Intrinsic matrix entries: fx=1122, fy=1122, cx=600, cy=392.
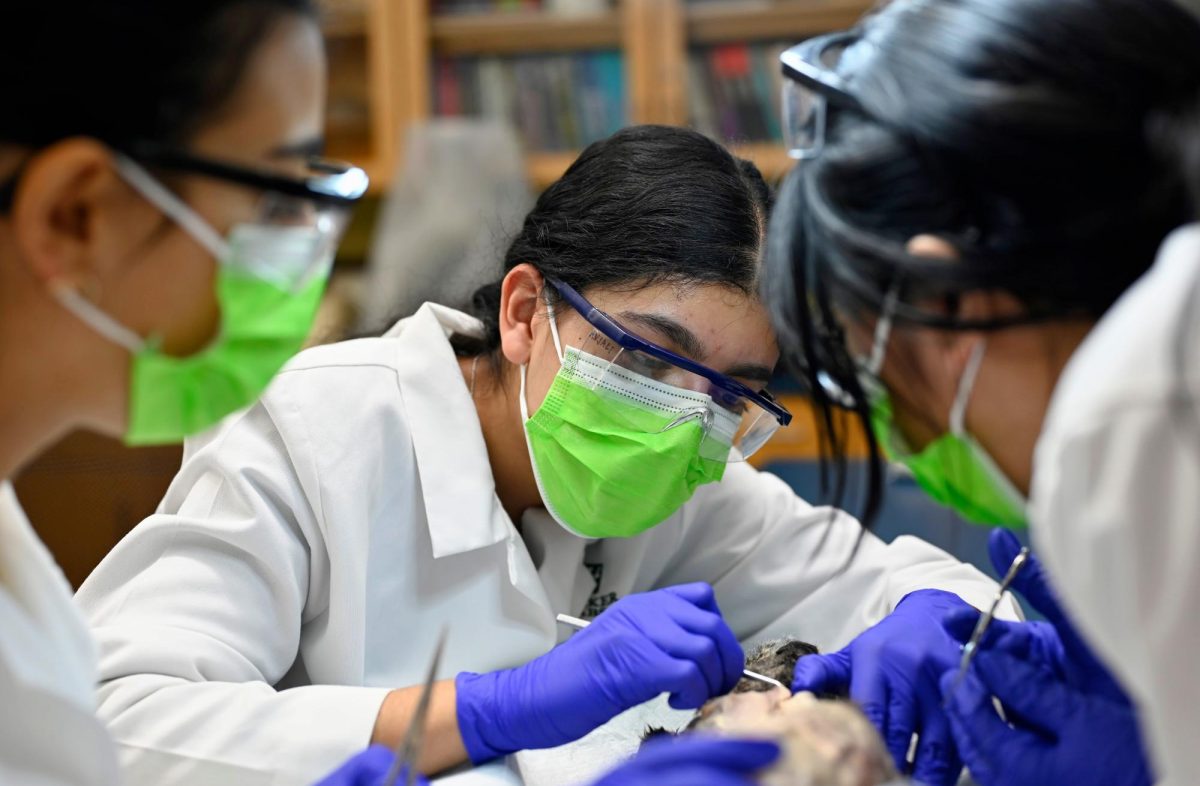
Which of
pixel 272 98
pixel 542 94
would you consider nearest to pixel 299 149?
pixel 272 98

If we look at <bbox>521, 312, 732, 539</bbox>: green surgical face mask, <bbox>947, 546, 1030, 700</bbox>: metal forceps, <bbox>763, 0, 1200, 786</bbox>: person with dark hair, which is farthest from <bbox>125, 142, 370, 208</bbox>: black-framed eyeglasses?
<bbox>947, 546, 1030, 700</bbox>: metal forceps

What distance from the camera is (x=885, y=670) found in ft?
4.77

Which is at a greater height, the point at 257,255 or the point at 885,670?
the point at 257,255

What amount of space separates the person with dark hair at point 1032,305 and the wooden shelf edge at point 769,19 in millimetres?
2930

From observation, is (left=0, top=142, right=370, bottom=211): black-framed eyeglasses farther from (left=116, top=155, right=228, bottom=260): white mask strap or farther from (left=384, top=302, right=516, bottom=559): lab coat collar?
(left=384, top=302, right=516, bottom=559): lab coat collar

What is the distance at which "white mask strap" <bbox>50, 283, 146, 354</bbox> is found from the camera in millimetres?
923

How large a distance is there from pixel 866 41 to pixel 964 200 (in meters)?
0.24

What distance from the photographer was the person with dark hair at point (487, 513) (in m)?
1.37

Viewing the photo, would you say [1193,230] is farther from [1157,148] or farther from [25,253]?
[25,253]

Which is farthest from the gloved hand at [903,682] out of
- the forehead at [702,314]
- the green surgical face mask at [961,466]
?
the forehead at [702,314]

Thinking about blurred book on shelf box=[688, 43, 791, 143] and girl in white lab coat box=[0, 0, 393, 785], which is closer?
girl in white lab coat box=[0, 0, 393, 785]

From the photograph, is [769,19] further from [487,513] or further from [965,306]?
[965,306]

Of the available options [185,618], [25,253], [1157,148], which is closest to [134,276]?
[25,253]

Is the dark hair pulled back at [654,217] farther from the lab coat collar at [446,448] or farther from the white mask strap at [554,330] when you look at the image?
the lab coat collar at [446,448]
